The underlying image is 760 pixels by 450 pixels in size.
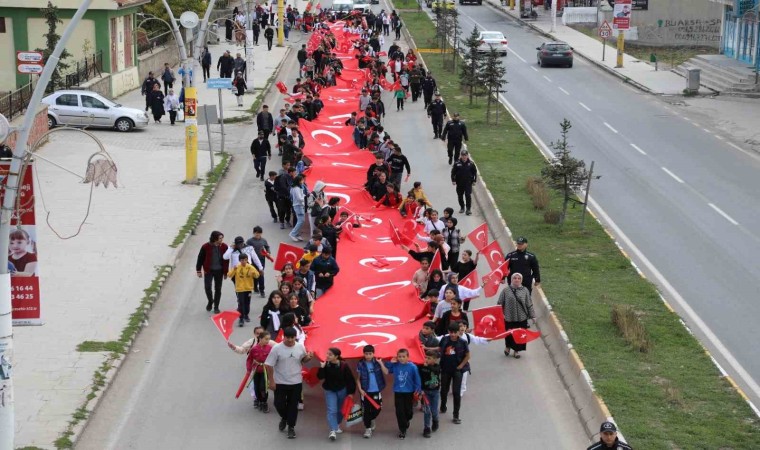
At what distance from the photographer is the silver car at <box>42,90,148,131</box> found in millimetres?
39438

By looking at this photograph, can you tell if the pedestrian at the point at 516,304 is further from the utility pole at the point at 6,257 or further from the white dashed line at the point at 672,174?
the white dashed line at the point at 672,174

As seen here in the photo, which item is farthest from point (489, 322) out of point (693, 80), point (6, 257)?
point (693, 80)

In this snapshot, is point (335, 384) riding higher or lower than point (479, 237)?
lower

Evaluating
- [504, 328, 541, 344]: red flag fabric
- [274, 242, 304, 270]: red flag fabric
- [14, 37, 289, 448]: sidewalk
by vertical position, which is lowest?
[14, 37, 289, 448]: sidewalk

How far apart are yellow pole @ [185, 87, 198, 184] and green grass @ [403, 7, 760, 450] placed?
720cm

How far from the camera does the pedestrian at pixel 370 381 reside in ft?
51.7

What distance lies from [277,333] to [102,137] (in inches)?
896

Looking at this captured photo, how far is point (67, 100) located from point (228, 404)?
24.5 meters

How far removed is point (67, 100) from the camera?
39.7m

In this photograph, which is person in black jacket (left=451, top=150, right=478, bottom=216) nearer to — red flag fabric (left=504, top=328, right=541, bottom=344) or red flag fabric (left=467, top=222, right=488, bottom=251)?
red flag fabric (left=467, top=222, right=488, bottom=251)

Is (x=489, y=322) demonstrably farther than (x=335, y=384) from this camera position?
Yes

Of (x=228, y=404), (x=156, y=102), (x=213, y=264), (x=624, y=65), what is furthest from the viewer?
(x=624, y=65)

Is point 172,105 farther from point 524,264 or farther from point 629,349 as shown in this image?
point 629,349

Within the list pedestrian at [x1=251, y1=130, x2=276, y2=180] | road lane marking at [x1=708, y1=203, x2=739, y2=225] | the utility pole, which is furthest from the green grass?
the utility pole
